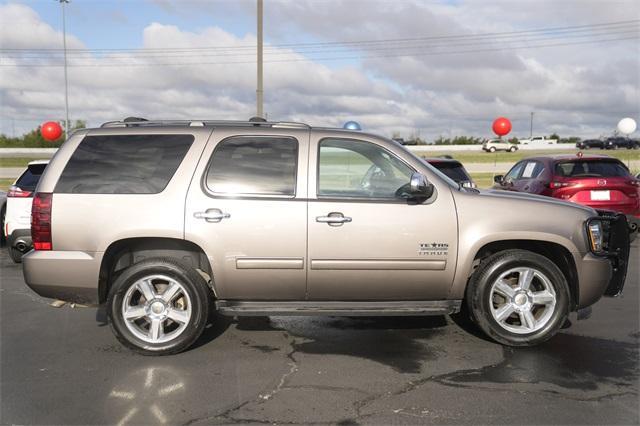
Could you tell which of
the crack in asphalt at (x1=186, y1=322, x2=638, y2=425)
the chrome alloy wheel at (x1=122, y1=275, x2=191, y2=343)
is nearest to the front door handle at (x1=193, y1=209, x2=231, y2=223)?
the chrome alloy wheel at (x1=122, y1=275, x2=191, y2=343)

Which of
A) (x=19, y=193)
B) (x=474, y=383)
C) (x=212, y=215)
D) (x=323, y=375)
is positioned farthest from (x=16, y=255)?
(x=474, y=383)

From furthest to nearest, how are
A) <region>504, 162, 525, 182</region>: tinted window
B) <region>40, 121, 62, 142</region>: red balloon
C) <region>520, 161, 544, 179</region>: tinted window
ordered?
<region>40, 121, 62, 142</region>: red balloon, <region>504, 162, 525, 182</region>: tinted window, <region>520, 161, 544, 179</region>: tinted window

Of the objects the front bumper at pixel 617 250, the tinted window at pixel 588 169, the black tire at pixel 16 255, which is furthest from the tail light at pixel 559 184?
the black tire at pixel 16 255

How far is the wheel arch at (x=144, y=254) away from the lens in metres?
4.76

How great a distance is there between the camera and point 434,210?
471cm

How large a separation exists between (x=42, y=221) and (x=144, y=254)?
2.78 feet

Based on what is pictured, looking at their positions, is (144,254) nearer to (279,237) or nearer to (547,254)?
(279,237)

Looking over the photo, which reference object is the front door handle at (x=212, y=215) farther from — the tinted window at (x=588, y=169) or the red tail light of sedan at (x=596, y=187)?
the tinted window at (x=588, y=169)

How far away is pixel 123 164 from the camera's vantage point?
4.80 meters

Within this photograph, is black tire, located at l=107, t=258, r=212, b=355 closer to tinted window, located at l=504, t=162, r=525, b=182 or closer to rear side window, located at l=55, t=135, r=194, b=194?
rear side window, located at l=55, t=135, r=194, b=194

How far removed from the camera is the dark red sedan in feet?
30.7

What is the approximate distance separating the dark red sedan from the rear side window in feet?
22.4

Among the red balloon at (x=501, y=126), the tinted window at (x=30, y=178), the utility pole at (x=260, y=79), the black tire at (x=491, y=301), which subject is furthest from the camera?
the red balloon at (x=501, y=126)

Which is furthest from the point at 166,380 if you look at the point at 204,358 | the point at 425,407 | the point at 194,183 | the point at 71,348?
the point at 425,407
